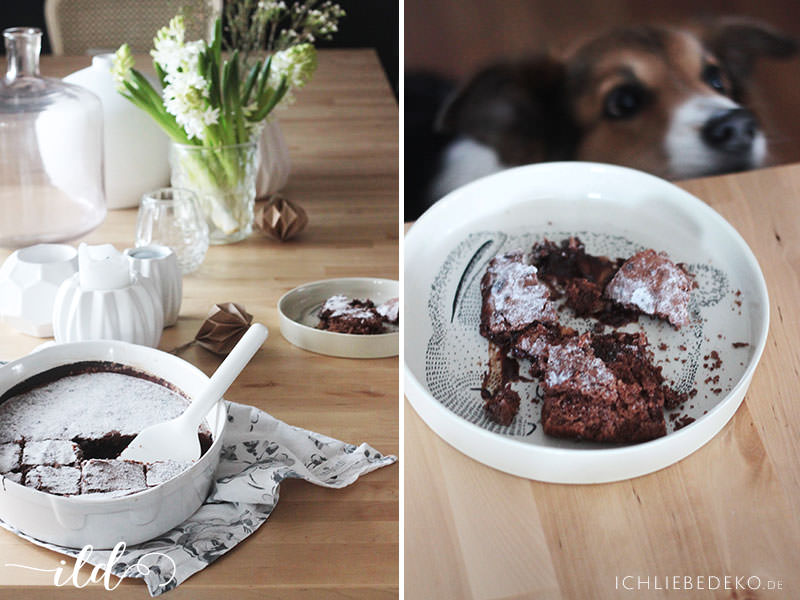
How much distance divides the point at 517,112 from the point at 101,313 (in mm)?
379

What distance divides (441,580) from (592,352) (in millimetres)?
177

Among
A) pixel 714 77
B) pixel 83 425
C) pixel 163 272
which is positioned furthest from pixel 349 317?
pixel 714 77

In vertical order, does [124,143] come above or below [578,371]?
below

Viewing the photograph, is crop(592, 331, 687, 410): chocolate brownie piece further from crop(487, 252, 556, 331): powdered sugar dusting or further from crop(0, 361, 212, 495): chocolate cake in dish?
crop(0, 361, 212, 495): chocolate cake in dish

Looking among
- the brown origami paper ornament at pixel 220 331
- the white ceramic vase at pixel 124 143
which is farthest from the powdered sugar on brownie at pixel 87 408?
the white ceramic vase at pixel 124 143

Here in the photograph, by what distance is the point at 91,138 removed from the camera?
39.8 inches

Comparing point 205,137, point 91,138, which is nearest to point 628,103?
point 205,137

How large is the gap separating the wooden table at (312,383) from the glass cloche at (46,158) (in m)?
0.05

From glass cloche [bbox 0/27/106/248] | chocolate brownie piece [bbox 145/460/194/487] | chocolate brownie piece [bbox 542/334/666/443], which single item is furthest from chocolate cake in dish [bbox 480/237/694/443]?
glass cloche [bbox 0/27/106/248]

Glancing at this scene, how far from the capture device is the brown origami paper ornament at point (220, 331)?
81cm

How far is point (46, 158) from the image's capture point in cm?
102

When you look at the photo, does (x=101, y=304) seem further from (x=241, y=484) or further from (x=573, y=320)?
(x=573, y=320)

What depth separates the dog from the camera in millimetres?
528

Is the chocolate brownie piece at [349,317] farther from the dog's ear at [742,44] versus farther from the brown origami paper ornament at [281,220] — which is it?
the dog's ear at [742,44]
